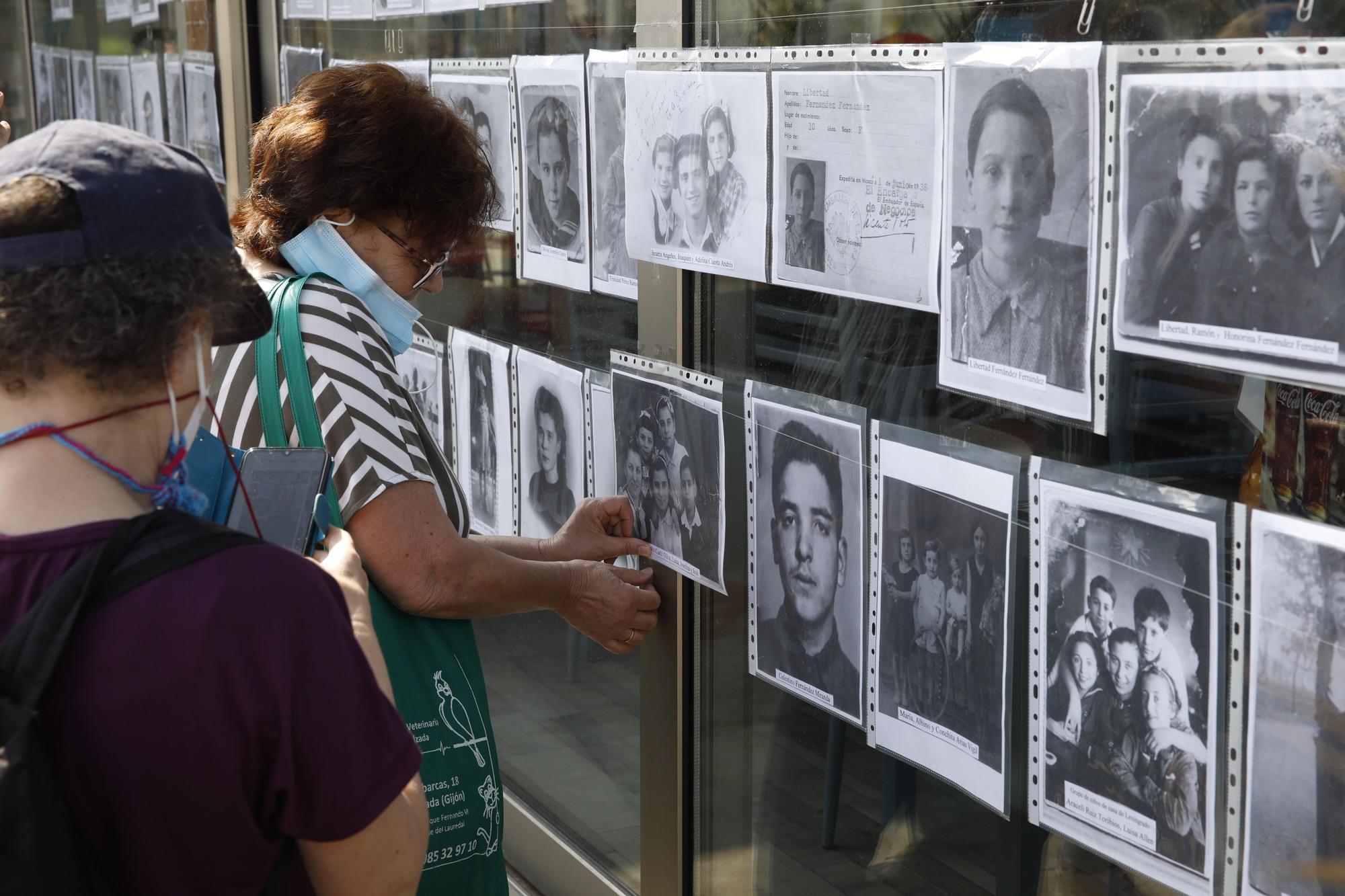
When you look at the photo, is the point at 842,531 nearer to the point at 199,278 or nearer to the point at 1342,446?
the point at 1342,446

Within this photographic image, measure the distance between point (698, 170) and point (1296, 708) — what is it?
1.19 m

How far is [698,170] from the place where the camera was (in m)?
2.10

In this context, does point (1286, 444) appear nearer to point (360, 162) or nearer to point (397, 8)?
point (360, 162)

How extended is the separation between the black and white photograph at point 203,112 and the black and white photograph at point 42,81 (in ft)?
6.45

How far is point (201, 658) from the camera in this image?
106cm

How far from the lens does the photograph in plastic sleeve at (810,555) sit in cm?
188

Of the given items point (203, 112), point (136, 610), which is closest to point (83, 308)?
point (136, 610)

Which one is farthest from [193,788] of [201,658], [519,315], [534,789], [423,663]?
[534,789]

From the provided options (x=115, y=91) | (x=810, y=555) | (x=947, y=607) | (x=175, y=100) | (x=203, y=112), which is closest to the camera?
(x=947, y=607)

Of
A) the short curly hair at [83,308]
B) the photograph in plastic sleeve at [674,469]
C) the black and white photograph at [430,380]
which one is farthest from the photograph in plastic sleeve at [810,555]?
the black and white photograph at [430,380]

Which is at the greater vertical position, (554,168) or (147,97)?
(147,97)

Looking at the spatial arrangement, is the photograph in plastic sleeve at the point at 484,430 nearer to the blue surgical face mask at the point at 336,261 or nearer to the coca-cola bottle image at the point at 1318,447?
the blue surgical face mask at the point at 336,261

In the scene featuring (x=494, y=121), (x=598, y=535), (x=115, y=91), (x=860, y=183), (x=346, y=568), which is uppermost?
(x=115, y=91)

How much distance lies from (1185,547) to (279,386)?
3.89ft
